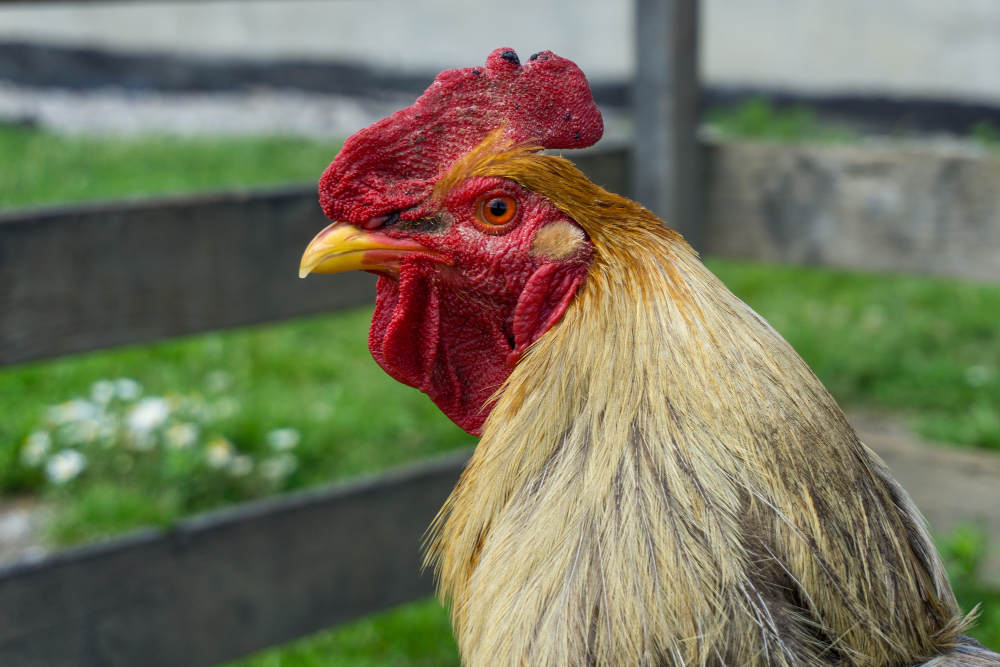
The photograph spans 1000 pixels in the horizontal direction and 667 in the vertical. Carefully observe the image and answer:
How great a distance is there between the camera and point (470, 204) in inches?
61.6

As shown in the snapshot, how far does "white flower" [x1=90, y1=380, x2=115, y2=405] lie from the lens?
4277 millimetres

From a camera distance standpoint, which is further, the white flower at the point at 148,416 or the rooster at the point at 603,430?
the white flower at the point at 148,416

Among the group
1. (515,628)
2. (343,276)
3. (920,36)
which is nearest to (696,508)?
(515,628)

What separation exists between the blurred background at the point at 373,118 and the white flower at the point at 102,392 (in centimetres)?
2

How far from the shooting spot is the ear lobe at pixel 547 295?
152 centimetres

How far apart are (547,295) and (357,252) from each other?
366mm

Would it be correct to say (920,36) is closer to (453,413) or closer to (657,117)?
(657,117)

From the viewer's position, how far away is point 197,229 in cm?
254

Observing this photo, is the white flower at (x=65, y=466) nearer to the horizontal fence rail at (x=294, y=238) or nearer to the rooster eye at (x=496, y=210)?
the horizontal fence rail at (x=294, y=238)

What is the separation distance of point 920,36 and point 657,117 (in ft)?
14.5

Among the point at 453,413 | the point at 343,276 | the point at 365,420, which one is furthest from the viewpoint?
the point at 365,420

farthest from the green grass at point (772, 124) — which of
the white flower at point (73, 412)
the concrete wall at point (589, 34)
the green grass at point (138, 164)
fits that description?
the white flower at point (73, 412)

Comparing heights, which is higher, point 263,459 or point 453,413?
point 453,413

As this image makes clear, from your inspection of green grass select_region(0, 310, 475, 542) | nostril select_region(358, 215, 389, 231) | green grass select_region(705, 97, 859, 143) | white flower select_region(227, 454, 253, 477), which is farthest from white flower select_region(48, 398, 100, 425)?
green grass select_region(705, 97, 859, 143)
